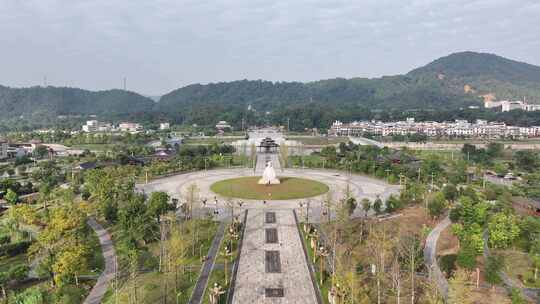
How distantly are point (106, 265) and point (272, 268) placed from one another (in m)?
10.4

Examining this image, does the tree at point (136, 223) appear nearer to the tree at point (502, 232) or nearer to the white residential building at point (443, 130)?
the tree at point (502, 232)

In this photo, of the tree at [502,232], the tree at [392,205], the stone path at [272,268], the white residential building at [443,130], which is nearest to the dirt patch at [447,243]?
the tree at [502,232]

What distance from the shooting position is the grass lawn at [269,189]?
135ft

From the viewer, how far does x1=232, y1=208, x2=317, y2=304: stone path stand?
1989 cm

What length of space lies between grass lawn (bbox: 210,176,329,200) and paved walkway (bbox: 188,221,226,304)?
11.4 metres

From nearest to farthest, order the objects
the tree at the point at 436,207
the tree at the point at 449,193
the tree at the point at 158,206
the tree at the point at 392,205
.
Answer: the tree at the point at 158,206 → the tree at the point at 436,207 → the tree at the point at 392,205 → the tree at the point at 449,193

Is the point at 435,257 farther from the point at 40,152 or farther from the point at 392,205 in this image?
the point at 40,152

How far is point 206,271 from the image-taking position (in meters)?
22.8

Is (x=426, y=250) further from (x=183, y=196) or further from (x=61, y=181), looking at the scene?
(x=61, y=181)

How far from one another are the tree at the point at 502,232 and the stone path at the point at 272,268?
13390 mm

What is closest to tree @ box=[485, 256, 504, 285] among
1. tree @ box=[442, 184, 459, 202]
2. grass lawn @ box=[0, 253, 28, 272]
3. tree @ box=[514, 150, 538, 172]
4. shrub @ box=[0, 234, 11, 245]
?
tree @ box=[442, 184, 459, 202]

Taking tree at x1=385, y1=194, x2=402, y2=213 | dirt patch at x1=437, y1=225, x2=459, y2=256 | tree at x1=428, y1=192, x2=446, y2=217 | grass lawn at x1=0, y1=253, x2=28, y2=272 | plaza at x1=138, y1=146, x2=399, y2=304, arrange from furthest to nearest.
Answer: tree at x1=385, y1=194, x2=402, y2=213
tree at x1=428, y1=192, x2=446, y2=217
dirt patch at x1=437, y1=225, x2=459, y2=256
grass lawn at x1=0, y1=253, x2=28, y2=272
plaza at x1=138, y1=146, x2=399, y2=304

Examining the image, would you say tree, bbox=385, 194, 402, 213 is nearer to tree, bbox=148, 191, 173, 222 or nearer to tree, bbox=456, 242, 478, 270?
tree, bbox=456, 242, 478, 270

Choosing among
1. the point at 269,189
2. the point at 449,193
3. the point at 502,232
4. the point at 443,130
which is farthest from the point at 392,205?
the point at 443,130
